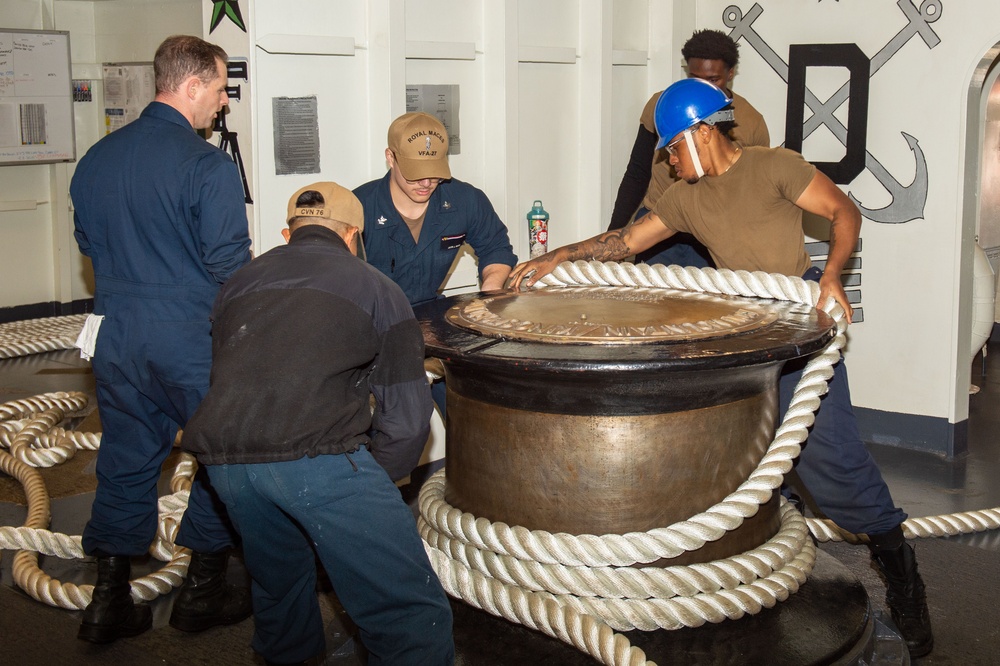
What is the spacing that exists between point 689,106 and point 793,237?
0.63 metres

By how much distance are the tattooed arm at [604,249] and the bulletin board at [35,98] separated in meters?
6.22

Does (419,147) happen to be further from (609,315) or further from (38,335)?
(38,335)

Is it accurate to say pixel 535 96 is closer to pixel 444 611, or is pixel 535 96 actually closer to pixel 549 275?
pixel 549 275

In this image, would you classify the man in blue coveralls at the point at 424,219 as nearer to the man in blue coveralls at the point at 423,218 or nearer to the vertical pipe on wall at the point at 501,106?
the man in blue coveralls at the point at 423,218

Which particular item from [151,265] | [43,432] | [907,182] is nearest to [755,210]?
[151,265]

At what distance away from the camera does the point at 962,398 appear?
19.0 ft

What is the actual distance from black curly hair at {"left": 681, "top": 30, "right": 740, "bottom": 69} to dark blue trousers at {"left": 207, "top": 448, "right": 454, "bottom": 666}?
3.25 meters

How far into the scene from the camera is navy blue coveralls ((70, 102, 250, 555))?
356 centimetres

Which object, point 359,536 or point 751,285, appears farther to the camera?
point 751,285

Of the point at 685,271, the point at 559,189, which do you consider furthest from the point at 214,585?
the point at 559,189

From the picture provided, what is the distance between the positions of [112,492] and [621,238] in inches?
86.4

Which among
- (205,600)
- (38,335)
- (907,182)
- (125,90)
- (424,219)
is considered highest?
(125,90)

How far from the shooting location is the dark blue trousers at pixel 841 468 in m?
3.61

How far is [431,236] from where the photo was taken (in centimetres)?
469
